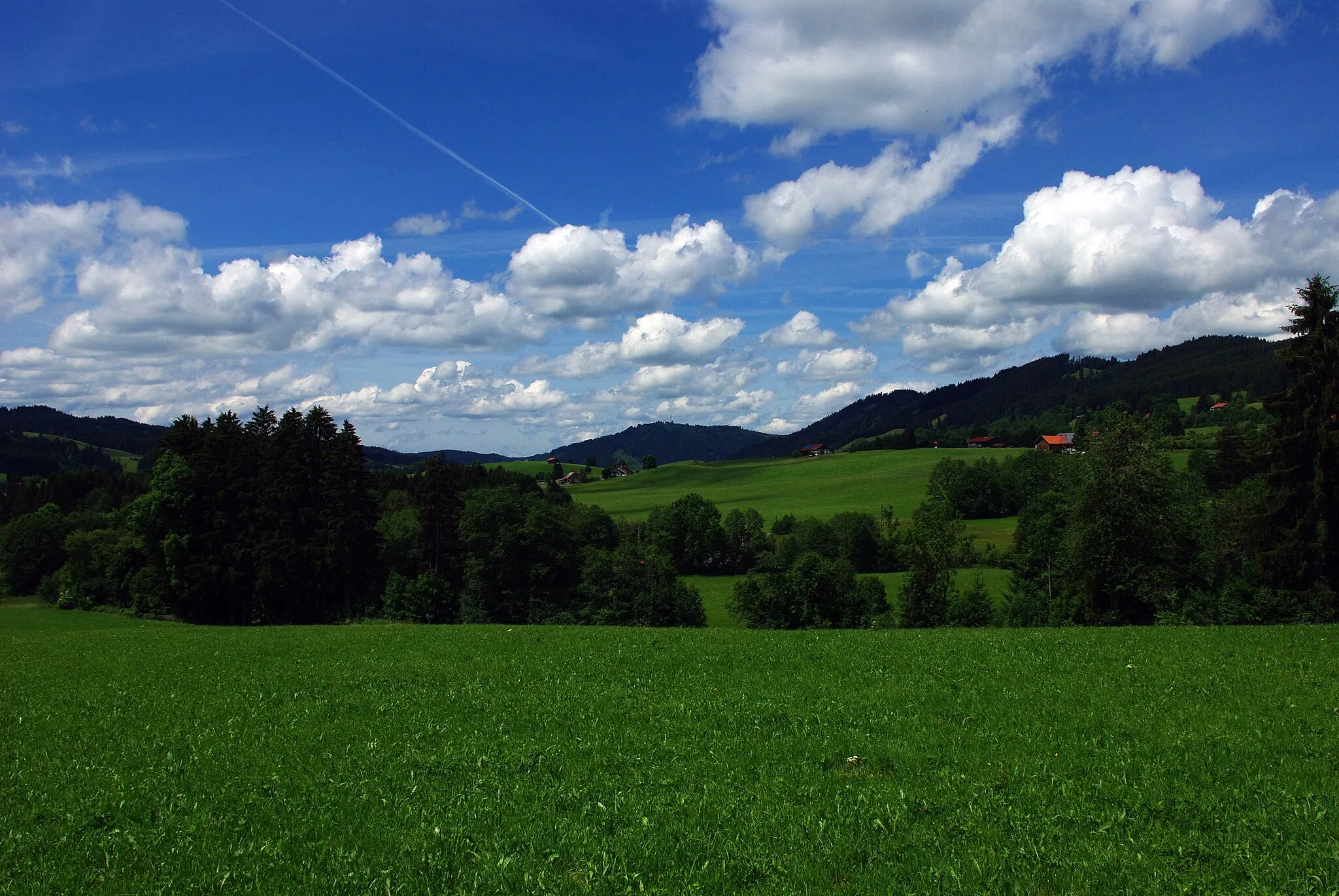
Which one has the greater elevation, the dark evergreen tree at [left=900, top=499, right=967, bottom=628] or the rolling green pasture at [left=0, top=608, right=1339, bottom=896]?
the rolling green pasture at [left=0, top=608, right=1339, bottom=896]

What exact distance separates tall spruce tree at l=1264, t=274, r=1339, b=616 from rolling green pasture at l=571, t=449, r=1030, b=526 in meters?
85.3

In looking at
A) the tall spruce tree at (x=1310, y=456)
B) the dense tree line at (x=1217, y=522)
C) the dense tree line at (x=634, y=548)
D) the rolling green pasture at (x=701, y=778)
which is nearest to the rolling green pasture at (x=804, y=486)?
the dense tree line at (x=634, y=548)

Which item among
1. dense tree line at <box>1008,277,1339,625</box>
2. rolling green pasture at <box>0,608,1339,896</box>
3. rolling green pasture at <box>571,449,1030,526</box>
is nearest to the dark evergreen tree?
dense tree line at <box>1008,277,1339,625</box>

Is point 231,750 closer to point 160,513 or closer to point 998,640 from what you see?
point 998,640

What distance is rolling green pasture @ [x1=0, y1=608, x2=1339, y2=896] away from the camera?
7383 millimetres

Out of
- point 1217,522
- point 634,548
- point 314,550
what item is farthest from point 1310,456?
point 314,550

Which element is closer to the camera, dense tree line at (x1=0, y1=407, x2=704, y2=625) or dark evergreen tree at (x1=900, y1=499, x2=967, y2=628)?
dense tree line at (x1=0, y1=407, x2=704, y2=625)

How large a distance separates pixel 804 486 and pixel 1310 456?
124927mm

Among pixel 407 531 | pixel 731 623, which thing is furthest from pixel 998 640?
pixel 407 531

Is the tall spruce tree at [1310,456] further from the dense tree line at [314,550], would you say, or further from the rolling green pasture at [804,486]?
the rolling green pasture at [804,486]

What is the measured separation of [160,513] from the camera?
53219 millimetres

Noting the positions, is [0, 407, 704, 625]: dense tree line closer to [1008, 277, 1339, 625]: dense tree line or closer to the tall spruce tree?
[1008, 277, 1339, 625]: dense tree line

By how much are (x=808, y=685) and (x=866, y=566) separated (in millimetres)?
93751

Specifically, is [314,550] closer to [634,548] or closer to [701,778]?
[634,548]
